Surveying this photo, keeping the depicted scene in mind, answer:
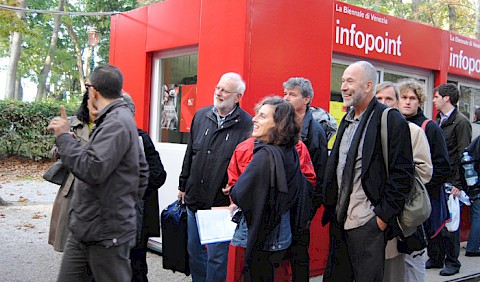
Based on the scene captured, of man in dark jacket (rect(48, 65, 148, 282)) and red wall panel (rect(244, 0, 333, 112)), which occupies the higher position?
red wall panel (rect(244, 0, 333, 112))

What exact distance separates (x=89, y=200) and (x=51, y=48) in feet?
88.2

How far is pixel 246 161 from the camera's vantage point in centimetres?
372

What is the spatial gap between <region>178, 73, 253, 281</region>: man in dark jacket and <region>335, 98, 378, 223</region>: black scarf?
1.11 metres

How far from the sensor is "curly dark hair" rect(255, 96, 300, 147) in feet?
11.4

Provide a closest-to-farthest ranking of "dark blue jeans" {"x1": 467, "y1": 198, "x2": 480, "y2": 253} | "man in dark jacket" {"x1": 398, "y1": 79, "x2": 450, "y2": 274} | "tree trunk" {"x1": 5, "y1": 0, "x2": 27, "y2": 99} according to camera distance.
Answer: "man in dark jacket" {"x1": 398, "y1": 79, "x2": 450, "y2": 274}
"dark blue jeans" {"x1": 467, "y1": 198, "x2": 480, "y2": 253}
"tree trunk" {"x1": 5, "y1": 0, "x2": 27, "y2": 99}

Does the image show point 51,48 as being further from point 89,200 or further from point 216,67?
point 89,200

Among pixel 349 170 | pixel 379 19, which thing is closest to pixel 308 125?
pixel 349 170

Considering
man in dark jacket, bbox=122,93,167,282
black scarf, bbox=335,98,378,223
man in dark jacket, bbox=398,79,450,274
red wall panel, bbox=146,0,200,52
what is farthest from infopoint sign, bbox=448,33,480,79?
man in dark jacket, bbox=122,93,167,282

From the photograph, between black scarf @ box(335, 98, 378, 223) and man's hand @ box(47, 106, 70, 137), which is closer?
man's hand @ box(47, 106, 70, 137)

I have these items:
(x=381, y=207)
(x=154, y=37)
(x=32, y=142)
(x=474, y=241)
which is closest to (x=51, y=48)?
(x=32, y=142)

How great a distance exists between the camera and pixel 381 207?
3266mm

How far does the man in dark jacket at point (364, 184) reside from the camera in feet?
10.8

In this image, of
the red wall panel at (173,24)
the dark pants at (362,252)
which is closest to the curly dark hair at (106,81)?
the dark pants at (362,252)

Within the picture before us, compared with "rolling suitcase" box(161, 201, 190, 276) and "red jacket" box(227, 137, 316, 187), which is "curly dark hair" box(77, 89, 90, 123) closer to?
"red jacket" box(227, 137, 316, 187)
